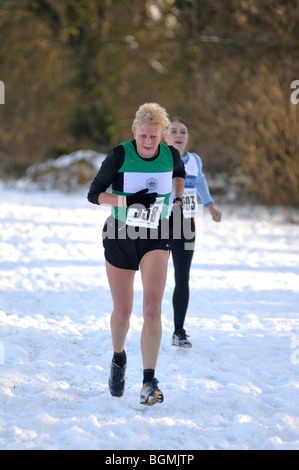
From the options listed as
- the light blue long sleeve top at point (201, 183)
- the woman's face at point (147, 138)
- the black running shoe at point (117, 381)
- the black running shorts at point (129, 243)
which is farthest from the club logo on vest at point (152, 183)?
the light blue long sleeve top at point (201, 183)

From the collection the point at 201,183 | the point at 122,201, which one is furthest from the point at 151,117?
the point at 201,183

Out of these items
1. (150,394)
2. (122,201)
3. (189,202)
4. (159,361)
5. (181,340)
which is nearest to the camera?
(122,201)

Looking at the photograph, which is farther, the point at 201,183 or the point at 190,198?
the point at 201,183

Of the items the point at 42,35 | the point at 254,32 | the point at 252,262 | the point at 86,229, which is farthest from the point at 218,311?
Result: the point at 42,35

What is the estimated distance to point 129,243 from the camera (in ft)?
12.0

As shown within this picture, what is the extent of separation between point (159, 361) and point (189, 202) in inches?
51.9

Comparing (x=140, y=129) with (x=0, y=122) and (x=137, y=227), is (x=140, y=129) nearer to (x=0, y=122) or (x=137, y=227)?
(x=137, y=227)

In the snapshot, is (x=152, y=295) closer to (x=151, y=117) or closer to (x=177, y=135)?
(x=151, y=117)

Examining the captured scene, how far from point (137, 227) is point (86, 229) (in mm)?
8752

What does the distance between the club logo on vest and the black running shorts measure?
0.25 meters

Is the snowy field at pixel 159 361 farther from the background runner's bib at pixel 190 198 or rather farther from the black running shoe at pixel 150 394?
the background runner's bib at pixel 190 198

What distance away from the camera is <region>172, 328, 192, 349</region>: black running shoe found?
5.11 metres

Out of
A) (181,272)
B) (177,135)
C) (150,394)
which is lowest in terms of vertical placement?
(150,394)

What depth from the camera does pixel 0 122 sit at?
27.8 m
